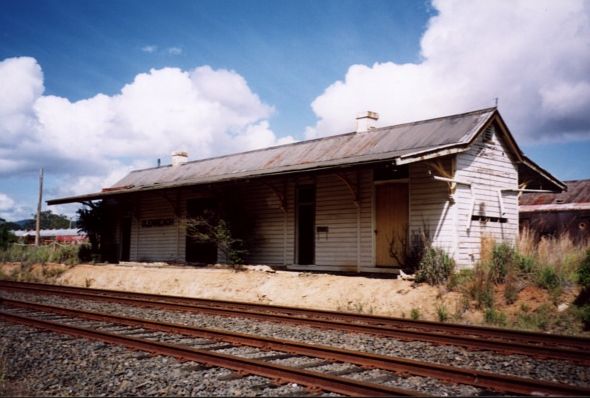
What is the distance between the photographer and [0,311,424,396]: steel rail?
450 cm

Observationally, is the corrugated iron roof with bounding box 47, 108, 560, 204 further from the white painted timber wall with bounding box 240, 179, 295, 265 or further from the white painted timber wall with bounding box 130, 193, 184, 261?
the white painted timber wall with bounding box 130, 193, 184, 261

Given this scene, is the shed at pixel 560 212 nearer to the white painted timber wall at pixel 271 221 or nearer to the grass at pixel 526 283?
the grass at pixel 526 283

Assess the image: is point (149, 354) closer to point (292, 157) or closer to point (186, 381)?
point (186, 381)

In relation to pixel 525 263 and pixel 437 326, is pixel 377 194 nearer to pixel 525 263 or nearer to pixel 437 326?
pixel 525 263

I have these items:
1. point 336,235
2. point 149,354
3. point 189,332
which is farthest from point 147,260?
point 149,354

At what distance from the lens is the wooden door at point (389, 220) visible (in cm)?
1362

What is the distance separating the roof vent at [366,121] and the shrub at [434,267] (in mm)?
6121

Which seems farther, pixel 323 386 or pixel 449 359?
pixel 449 359

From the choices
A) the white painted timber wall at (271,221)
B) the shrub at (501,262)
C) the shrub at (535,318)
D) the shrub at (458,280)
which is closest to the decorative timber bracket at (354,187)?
the white painted timber wall at (271,221)

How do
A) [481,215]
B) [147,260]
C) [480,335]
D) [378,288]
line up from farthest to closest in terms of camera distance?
[147,260]
[481,215]
[378,288]
[480,335]

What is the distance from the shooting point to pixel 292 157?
59.1ft

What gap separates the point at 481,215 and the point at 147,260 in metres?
13.3

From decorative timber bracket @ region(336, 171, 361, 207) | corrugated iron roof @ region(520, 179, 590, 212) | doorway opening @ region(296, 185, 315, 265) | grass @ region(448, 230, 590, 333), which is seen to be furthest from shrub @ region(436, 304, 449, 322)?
corrugated iron roof @ region(520, 179, 590, 212)

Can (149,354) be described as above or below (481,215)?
below
